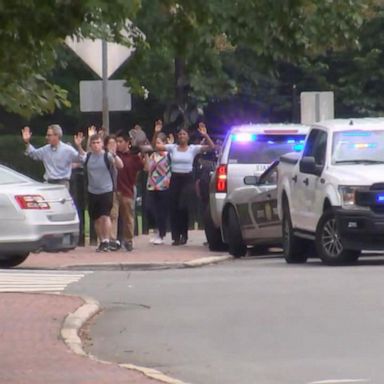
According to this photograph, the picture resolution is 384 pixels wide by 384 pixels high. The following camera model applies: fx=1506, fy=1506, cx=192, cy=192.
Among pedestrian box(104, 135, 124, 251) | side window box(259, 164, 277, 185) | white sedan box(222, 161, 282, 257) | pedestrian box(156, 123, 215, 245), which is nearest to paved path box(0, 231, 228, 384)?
pedestrian box(104, 135, 124, 251)

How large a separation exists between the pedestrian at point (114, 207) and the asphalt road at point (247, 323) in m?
3.95

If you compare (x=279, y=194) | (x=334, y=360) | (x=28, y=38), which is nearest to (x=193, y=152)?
(x=279, y=194)

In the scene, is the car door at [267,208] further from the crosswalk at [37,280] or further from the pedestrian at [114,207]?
the crosswalk at [37,280]

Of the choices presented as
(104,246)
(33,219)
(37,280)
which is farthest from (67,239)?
(104,246)

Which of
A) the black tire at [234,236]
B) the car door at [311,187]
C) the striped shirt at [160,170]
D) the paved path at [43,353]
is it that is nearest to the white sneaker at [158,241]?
the striped shirt at [160,170]

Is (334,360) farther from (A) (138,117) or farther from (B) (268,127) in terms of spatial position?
(A) (138,117)

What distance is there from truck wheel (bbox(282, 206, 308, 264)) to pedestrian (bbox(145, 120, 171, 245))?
4628 millimetres

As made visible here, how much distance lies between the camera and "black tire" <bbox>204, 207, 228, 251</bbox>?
78.1 ft

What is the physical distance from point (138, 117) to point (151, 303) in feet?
115

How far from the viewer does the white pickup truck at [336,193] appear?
18.3 m

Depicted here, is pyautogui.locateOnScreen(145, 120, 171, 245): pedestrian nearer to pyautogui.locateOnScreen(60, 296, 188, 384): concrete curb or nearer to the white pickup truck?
the white pickup truck

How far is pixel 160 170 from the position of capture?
2481 centimetres

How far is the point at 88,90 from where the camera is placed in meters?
23.5

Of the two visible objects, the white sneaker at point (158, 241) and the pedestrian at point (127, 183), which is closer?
the pedestrian at point (127, 183)
